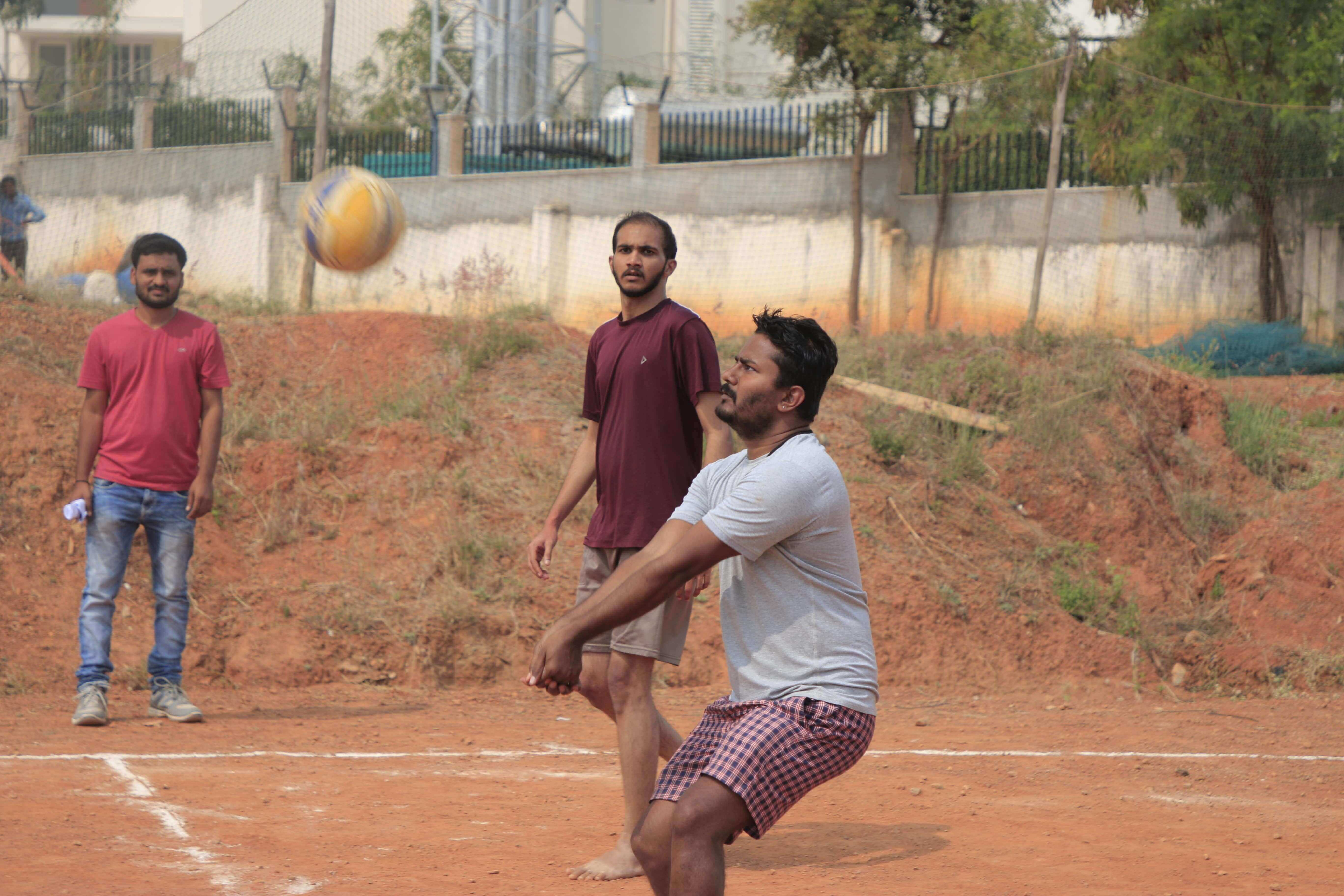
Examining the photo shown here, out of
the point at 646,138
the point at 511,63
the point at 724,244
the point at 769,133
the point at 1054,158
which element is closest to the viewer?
the point at 1054,158

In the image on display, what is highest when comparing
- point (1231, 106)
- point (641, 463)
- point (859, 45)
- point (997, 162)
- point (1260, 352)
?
point (859, 45)

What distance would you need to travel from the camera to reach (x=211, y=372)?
23.0 ft

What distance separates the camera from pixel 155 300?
6859 millimetres

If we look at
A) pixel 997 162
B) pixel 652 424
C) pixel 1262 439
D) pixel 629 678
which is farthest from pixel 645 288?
pixel 997 162

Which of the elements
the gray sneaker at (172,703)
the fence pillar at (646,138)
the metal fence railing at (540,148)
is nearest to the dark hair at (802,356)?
the gray sneaker at (172,703)

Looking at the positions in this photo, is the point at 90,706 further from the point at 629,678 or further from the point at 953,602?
the point at 953,602

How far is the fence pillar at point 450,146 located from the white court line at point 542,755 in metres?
15.1

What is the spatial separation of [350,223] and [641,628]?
3520mm

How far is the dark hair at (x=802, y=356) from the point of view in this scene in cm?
358

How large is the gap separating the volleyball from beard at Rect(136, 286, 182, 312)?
2.48 ft

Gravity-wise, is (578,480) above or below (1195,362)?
below

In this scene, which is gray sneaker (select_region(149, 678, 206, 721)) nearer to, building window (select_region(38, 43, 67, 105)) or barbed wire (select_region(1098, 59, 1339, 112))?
barbed wire (select_region(1098, 59, 1339, 112))

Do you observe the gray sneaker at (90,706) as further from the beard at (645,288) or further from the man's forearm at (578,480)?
the beard at (645,288)

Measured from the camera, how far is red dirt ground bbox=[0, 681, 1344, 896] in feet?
15.6
